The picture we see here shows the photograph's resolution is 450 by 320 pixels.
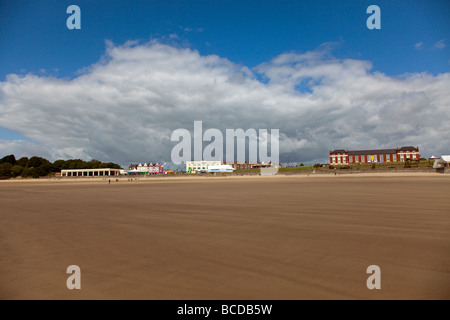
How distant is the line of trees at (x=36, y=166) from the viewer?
13425cm

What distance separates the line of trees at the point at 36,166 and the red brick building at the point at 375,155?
151m

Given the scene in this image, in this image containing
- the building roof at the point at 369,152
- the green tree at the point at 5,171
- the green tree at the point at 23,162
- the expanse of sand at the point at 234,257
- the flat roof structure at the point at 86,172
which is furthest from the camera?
the green tree at the point at 23,162

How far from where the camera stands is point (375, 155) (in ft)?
470

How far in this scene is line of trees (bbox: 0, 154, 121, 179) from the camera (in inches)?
5285

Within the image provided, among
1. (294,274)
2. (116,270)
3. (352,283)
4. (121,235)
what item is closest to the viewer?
(352,283)

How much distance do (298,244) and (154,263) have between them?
348cm

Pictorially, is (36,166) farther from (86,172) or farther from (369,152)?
(369,152)

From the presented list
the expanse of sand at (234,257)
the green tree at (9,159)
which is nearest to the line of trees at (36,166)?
the green tree at (9,159)

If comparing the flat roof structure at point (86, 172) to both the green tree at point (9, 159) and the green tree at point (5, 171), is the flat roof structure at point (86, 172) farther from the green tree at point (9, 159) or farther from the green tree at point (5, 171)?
the green tree at point (9, 159)

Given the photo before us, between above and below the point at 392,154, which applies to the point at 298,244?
below

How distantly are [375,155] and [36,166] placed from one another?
646 ft
